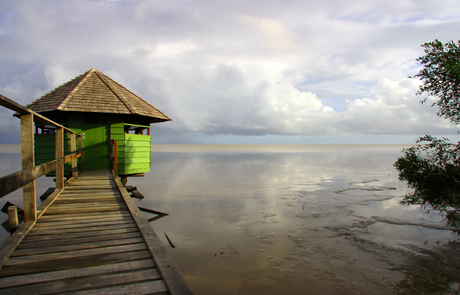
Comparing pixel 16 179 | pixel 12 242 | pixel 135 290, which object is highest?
pixel 16 179

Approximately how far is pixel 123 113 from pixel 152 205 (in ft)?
17.6

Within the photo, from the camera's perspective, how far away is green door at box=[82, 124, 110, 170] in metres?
12.4

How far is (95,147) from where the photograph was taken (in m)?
12.5

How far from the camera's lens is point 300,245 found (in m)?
8.37

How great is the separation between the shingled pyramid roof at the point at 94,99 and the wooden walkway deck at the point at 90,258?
6744mm

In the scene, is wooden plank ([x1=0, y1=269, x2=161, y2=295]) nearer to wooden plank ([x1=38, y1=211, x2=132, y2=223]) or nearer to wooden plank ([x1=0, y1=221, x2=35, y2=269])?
wooden plank ([x1=0, y1=221, x2=35, y2=269])

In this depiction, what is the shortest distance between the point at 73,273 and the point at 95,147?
10253mm

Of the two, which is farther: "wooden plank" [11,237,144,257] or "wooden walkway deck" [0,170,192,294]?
"wooden plank" [11,237,144,257]

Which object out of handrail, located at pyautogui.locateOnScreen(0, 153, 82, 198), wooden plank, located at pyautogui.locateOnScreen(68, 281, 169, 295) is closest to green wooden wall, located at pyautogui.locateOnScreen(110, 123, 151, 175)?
handrail, located at pyautogui.locateOnScreen(0, 153, 82, 198)

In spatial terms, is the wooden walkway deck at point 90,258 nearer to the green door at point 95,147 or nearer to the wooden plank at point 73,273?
the wooden plank at point 73,273

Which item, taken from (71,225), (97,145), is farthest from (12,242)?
(97,145)

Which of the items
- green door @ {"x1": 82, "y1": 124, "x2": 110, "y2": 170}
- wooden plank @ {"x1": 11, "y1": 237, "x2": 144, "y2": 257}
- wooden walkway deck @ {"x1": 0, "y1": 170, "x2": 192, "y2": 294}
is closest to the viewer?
wooden walkway deck @ {"x1": 0, "y1": 170, "x2": 192, "y2": 294}

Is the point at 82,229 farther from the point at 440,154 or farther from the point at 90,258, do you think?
the point at 440,154

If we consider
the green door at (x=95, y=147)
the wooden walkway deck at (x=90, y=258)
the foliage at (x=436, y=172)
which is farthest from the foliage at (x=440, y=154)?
the green door at (x=95, y=147)
